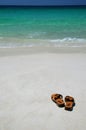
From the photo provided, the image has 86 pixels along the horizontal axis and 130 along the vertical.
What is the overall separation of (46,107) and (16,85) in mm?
1020

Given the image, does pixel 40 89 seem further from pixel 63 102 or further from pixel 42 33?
pixel 42 33

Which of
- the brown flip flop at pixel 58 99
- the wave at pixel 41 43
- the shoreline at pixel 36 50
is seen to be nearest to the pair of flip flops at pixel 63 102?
the brown flip flop at pixel 58 99

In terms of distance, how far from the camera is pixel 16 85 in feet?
14.6

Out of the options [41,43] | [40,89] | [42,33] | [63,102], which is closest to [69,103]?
[63,102]

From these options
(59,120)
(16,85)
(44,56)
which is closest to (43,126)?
(59,120)

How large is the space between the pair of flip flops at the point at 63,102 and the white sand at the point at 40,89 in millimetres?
75

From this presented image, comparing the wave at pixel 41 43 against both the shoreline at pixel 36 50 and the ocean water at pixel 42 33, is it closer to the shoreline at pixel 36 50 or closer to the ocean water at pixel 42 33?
the ocean water at pixel 42 33

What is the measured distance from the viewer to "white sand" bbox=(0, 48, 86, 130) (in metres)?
3.32

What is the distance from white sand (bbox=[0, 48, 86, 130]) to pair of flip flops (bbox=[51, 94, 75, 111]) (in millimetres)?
75

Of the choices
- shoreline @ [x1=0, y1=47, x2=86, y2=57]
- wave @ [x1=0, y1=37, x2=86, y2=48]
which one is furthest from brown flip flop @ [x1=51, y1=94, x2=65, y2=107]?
wave @ [x1=0, y1=37, x2=86, y2=48]

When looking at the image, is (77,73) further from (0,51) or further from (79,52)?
(0,51)

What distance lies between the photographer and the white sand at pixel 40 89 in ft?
10.9

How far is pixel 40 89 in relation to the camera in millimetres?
4293

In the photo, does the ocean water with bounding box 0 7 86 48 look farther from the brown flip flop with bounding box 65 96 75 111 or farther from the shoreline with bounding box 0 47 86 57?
the brown flip flop with bounding box 65 96 75 111
